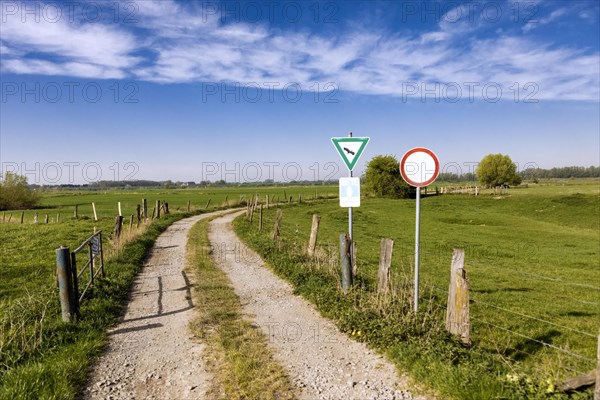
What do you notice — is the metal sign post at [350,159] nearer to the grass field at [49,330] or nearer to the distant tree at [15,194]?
the grass field at [49,330]

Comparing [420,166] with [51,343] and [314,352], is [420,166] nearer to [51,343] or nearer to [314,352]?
[314,352]

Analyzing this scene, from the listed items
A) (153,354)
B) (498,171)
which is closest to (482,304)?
(153,354)

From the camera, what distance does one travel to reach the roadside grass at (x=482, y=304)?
16.0ft

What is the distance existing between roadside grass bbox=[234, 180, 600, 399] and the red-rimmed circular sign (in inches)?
81.8

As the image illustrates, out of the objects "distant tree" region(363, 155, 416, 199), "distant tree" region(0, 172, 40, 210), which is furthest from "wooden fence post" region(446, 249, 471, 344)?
"distant tree" region(0, 172, 40, 210)

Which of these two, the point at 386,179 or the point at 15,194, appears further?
the point at 15,194

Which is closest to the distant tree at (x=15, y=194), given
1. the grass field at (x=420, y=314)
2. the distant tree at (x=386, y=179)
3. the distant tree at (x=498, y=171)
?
the grass field at (x=420, y=314)

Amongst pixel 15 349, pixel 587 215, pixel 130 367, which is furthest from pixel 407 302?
pixel 587 215

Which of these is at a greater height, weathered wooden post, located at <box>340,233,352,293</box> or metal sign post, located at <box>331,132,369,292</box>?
metal sign post, located at <box>331,132,369,292</box>

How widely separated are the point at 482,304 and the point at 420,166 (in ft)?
19.6

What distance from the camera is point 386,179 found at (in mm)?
65812

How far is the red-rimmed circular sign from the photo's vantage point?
6.78 m

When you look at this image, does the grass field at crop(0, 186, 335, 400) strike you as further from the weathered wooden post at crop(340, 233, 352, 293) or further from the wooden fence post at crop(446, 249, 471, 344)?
the wooden fence post at crop(446, 249, 471, 344)

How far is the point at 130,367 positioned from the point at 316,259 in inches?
267
